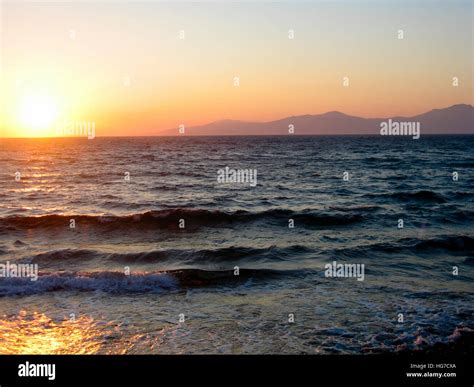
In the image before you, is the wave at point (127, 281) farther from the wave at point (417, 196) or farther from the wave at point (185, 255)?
the wave at point (417, 196)

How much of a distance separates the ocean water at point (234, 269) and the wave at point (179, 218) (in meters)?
0.09

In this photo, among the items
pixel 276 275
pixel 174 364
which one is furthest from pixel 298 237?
pixel 174 364

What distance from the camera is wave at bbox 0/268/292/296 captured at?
12336 millimetres

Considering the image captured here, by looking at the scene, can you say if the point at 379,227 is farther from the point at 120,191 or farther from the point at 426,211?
the point at 120,191

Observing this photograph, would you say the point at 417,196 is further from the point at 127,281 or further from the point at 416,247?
the point at 127,281

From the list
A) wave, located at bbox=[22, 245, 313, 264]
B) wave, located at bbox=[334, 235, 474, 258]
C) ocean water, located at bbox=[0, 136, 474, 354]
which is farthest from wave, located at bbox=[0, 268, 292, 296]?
wave, located at bbox=[334, 235, 474, 258]

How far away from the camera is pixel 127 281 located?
13.0 metres

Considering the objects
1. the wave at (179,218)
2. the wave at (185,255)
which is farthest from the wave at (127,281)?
the wave at (179,218)

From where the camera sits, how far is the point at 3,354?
817 centimetres

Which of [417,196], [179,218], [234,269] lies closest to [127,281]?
[234,269]

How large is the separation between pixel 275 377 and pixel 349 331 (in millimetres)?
2755

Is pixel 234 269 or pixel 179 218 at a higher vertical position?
pixel 179 218

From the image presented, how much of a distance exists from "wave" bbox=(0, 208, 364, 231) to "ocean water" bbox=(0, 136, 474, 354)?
0.09 metres

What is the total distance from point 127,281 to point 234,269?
317cm
